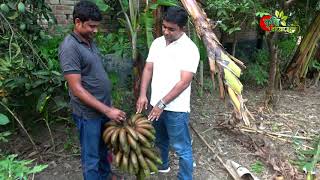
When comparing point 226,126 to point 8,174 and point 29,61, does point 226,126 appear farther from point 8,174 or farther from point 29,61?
point 8,174

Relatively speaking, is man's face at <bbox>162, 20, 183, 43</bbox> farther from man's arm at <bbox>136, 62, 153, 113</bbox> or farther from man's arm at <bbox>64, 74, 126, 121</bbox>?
man's arm at <bbox>64, 74, 126, 121</bbox>

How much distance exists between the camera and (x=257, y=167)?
421cm

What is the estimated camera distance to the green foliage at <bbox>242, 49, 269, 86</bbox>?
681cm

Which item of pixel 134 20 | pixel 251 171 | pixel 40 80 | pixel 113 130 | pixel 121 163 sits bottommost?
pixel 251 171

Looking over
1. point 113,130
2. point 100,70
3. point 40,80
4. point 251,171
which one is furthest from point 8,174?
point 251,171

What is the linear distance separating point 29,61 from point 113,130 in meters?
1.26

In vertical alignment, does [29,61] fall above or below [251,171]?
above

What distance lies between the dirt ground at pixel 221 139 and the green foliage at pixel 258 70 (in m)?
0.52

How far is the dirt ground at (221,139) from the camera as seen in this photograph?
4.08 meters

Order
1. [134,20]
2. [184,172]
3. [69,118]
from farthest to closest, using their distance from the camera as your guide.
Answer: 1. [69,118]
2. [134,20]
3. [184,172]

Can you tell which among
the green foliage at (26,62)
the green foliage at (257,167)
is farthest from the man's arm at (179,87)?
the green foliage at (257,167)

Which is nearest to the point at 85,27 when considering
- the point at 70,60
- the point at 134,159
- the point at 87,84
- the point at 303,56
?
the point at 70,60

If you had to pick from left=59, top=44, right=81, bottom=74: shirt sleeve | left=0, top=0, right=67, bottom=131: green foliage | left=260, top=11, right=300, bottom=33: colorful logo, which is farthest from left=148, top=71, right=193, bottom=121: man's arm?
left=260, top=11, right=300, bottom=33: colorful logo

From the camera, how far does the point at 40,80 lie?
12.0 ft
